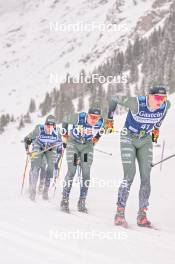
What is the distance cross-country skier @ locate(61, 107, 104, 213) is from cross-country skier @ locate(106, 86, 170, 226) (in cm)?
143

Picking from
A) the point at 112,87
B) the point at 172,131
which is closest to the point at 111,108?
the point at 172,131

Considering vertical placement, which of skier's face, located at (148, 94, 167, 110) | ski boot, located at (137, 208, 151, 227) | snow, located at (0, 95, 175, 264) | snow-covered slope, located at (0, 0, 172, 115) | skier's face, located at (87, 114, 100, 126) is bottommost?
ski boot, located at (137, 208, 151, 227)

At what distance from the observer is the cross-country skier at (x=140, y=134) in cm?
790

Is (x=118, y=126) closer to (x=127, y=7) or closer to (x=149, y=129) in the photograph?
(x=149, y=129)

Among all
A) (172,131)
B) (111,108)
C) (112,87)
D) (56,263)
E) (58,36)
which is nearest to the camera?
(56,263)

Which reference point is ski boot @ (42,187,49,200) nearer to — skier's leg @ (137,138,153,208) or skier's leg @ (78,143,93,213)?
skier's leg @ (78,143,93,213)

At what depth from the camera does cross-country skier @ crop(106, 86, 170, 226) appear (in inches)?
311

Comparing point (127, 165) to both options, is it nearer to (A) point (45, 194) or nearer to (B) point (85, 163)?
(B) point (85, 163)

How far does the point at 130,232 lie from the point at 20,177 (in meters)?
9.68

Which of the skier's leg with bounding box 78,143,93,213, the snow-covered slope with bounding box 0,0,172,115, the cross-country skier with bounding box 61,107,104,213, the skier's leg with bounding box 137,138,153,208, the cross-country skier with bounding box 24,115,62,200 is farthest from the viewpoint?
the snow-covered slope with bounding box 0,0,172,115

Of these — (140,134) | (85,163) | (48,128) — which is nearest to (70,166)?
(85,163)

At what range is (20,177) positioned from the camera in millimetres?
16266

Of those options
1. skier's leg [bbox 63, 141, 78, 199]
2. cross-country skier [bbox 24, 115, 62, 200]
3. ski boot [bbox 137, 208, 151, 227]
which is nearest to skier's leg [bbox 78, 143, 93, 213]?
skier's leg [bbox 63, 141, 78, 199]

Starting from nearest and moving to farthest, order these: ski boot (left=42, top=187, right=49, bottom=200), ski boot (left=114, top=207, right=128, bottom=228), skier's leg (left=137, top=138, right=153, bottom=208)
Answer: ski boot (left=114, top=207, right=128, bottom=228), skier's leg (left=137, top=138, right=153, bottom=208), ski boot (left=42, top=187, right=49, bottom=200)
